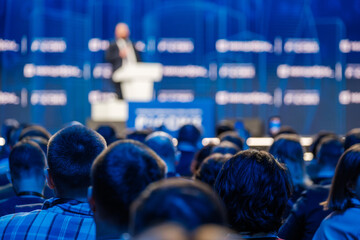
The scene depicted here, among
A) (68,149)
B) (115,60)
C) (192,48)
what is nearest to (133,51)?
(115,60)

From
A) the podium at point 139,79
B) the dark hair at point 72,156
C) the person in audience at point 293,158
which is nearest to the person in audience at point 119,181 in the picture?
the dark hair at point 72,156

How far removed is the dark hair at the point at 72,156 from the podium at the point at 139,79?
6898mm

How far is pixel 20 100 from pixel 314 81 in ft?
18.2

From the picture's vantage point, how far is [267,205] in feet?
5.59

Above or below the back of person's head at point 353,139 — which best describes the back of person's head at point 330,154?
below

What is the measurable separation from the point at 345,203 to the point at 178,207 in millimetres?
1305

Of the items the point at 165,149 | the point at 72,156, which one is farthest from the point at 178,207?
the point at 165,149

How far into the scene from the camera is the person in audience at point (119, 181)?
4.55 ft

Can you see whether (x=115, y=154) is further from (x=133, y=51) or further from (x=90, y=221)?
(x=133, y=51)

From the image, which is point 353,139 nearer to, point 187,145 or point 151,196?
point 187,145

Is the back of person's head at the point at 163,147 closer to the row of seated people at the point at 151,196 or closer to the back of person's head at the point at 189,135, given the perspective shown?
the row of seated people at the point at 151,196

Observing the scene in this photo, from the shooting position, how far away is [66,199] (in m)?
1.88

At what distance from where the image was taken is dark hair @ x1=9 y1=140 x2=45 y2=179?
2641 mm

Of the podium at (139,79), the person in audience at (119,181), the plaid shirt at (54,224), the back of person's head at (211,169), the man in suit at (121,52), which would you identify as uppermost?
the man in suit at (121,52)
